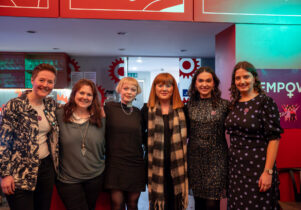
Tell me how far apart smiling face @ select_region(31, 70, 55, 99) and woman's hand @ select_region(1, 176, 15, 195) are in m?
0.60

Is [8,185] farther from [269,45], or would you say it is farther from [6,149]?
[269,45]

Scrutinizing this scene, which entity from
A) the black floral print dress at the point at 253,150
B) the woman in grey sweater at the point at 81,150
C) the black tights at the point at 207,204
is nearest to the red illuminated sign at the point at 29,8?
the woman in grey sweater at the point at 81,150

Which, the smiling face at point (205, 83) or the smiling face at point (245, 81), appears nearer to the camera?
the smiling face at point (245, 81)

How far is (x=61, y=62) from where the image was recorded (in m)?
4.98

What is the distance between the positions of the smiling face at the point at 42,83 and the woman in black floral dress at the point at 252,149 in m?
1.45

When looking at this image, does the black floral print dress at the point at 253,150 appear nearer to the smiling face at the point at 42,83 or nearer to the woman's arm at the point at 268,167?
the woman's arm at the point at 268,167

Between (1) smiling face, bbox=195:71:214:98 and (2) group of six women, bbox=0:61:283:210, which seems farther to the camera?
(1) smiling face, bbox=195:71:214:98

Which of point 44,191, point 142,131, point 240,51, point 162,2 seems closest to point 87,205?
point 44,191

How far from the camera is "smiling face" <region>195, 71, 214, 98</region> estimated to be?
2.01 metres

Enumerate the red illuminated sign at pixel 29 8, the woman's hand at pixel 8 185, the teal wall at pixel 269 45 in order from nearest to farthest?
the woman's hand at pixel 8 185 < the red illuminated sign at pixel 29 8 < the teal wall at pixel 269 45

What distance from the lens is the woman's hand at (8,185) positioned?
1.53m

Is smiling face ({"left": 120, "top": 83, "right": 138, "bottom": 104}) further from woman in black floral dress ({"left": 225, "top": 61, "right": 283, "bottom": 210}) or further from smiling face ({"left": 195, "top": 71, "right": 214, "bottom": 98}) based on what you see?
woman in black floral dress ({"left": 225, "top": 61, "right": 283, "bottom": 210})

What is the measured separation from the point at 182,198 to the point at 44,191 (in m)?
1.11

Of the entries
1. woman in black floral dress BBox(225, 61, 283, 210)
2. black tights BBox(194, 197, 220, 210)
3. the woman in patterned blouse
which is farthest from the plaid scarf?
the woman in patterned blouse
